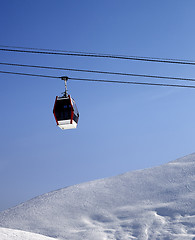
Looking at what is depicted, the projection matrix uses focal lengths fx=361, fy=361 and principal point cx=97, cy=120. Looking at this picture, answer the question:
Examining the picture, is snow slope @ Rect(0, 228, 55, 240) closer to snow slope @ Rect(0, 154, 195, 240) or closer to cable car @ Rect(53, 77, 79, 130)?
cable car @ Rect(53, 77, 79, 130)

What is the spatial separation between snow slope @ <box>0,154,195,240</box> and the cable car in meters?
29.4

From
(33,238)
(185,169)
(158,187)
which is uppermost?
(185,169)

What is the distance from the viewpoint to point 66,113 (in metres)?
11.7

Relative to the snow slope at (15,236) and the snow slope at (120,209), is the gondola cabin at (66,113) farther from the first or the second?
the snow slope at (120,209)

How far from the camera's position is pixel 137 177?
55188 mm

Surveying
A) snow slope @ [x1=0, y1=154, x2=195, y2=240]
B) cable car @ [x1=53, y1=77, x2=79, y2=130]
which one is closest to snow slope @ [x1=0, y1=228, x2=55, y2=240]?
cable car @ [x1=53, y1=77, x2=79, y2=130]

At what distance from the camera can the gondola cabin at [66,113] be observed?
11594 millimetres

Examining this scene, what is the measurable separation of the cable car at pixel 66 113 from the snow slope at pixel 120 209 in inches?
1158

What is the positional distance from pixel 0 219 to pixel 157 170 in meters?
24.6

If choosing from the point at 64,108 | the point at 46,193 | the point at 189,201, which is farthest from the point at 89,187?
the point at 64,108

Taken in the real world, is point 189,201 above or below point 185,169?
below

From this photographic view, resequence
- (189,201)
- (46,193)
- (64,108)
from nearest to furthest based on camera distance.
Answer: (64,108), (189,201), (46,193)

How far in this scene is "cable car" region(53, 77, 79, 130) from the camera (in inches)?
456

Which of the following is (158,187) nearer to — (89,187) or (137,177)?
(137,177)
